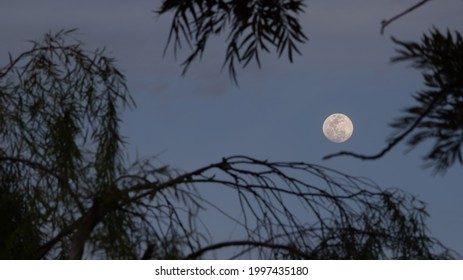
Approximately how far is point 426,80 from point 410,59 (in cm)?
9

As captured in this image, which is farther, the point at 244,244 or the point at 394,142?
the point at 244,244

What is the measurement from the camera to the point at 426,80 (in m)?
2.84

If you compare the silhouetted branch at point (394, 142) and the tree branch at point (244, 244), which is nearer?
the silhouetted branch at point (394, 142)

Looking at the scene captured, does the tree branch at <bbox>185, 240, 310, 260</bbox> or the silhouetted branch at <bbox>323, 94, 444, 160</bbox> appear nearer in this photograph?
the silhouetted branch at <bbox>323, 94, 444, 160</bbox>

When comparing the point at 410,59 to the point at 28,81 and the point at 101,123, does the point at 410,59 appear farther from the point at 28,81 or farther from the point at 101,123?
the point at 28,81
